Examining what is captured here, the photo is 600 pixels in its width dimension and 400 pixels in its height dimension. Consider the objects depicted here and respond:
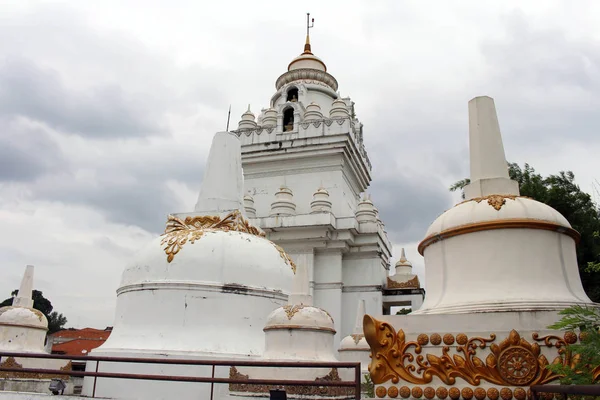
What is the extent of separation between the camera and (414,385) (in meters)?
5.01

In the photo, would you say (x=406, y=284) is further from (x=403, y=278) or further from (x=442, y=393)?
(x=442, y=393)

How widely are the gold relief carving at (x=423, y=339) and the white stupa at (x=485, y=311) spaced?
10mm

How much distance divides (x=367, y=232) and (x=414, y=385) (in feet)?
57.4

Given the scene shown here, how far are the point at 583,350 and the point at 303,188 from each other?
2148 cm

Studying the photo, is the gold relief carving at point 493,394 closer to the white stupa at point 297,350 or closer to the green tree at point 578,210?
the white stupa at point 297,350

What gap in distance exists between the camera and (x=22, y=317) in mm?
13773

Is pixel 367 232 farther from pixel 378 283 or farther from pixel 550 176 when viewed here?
pixel 550 176

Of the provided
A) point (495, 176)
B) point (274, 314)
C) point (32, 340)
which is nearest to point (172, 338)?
point (274, 314)

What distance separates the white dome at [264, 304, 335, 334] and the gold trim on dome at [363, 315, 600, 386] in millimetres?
4268

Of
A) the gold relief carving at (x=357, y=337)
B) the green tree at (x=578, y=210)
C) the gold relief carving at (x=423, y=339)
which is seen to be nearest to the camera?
the gold relief carving at (x=423, y=339)

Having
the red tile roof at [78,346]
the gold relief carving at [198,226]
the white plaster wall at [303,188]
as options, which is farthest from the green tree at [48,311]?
the gold relief carving at [198,226]

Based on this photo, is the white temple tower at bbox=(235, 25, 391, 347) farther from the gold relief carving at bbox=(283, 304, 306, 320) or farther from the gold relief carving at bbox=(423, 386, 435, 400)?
the gold relief carving at bbox=(423, 386, 435, 400)

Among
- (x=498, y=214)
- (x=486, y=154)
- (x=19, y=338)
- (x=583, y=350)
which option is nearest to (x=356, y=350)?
(x=486, y=154)

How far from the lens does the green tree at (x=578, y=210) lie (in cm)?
1712
